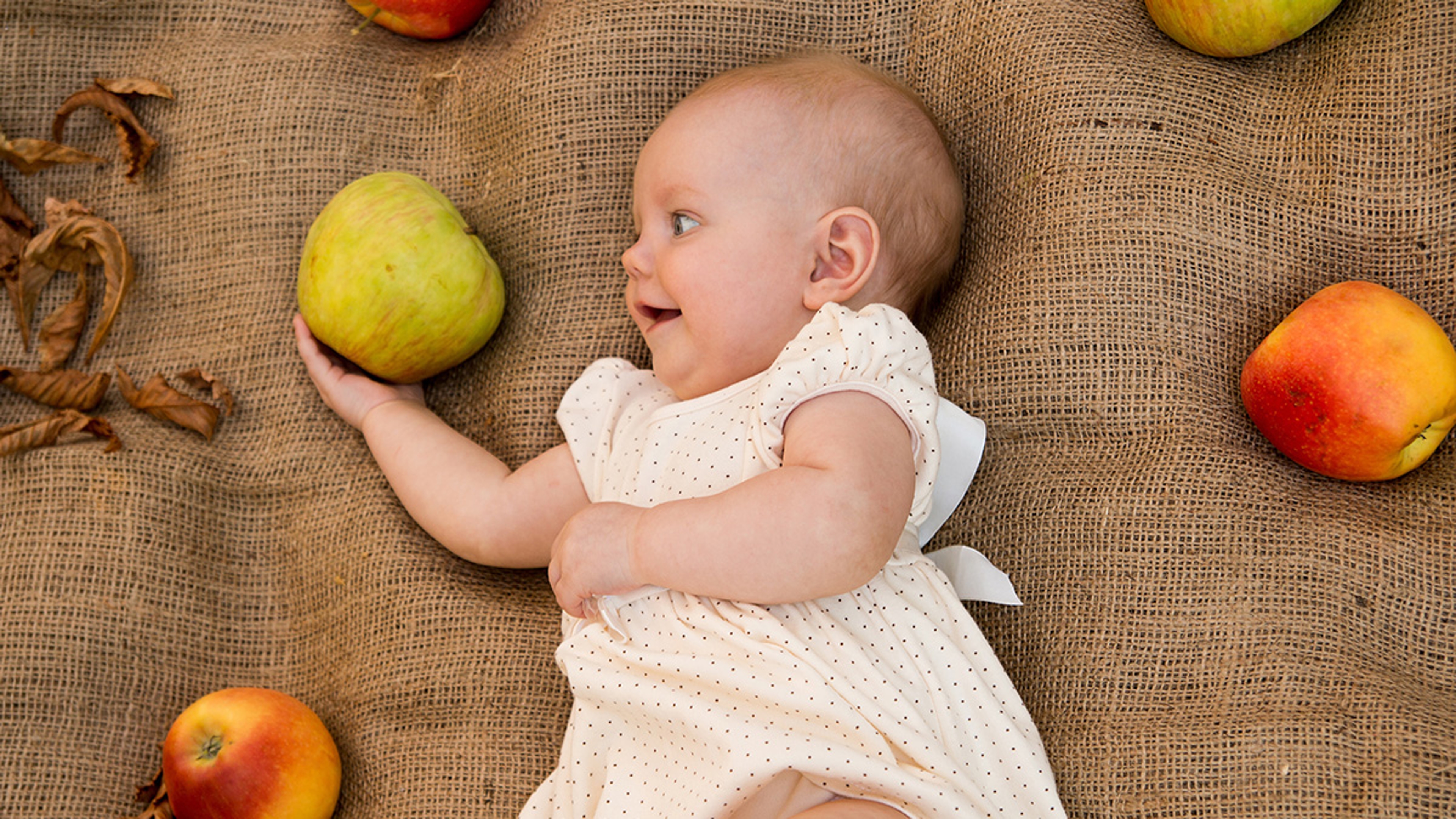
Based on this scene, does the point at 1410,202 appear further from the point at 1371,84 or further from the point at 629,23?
the point at 629,23

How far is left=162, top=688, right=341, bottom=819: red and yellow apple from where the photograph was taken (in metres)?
1.71

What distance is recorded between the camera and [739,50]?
85.2 inches

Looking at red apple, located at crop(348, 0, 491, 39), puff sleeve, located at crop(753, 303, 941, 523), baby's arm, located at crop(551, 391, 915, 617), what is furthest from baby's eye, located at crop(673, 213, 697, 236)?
red apple, located at crop(348, 0, 491, 39)

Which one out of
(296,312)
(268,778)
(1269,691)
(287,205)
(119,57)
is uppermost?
(119,57)

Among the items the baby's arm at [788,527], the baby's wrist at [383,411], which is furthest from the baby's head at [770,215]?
the baby's wrist at [383,411]

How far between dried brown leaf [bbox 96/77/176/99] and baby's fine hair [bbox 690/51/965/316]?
118cm

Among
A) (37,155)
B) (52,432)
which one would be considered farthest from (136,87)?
(52,432)

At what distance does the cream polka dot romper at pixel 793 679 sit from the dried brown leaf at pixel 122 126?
1.30m

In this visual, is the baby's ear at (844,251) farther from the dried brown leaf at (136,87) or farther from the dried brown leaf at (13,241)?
the dried brown leaf at (13,241)

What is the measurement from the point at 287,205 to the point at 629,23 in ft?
2.57

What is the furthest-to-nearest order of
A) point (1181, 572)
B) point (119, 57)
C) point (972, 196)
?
1. point (119, 57)
2. point (972, 196)
3. point (1181, 572)

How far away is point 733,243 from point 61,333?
4.66ft

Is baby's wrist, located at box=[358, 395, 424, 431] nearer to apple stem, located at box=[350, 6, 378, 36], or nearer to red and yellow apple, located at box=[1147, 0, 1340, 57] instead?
apple stem, located at box=[350, 6, 378, 36]

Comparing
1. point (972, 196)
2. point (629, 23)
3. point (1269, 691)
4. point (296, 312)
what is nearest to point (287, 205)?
point (296, 312)
